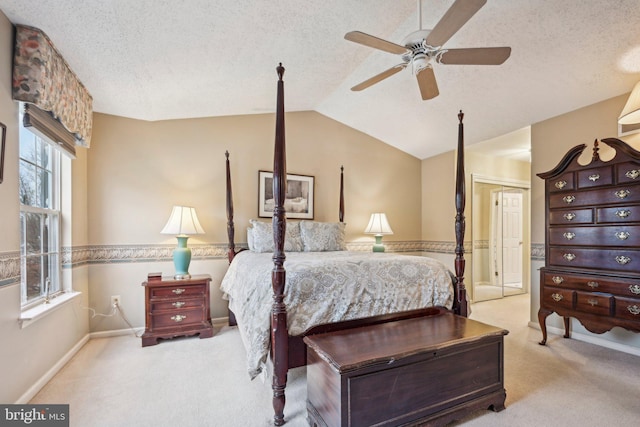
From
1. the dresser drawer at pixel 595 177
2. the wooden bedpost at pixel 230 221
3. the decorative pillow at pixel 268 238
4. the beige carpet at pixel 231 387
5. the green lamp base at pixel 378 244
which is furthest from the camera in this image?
the green lamp base at pixel 378 244

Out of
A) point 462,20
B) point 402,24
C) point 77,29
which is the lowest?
point 462,20

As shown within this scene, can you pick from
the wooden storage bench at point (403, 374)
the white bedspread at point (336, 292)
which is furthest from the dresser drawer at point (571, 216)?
the wooden storage bench at point (403, 374)

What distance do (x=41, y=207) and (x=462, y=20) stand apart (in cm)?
334

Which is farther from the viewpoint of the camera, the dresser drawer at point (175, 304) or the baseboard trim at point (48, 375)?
the dresser drawer at point (175, 304)

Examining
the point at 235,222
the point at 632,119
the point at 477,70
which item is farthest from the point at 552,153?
the point at 235,222

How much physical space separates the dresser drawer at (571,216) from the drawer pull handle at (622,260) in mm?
348

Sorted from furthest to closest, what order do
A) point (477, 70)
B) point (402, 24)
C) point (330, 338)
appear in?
point (477, 70)
point (402, 24)
point (330, 338)

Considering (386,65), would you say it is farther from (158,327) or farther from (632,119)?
(158,327)

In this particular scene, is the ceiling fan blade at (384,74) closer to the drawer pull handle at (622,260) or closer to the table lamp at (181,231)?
the table lamp at (181,231)

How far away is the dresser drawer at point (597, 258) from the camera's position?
94.7 inches

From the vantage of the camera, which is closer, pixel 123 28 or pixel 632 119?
pixel 123 28

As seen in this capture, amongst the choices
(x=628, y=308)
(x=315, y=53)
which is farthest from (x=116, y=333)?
(x=628, y=308)

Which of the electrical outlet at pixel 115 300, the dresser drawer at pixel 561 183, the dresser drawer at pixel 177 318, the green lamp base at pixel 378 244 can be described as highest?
the dresser drawer at pixel 561 183

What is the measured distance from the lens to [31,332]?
203cm
